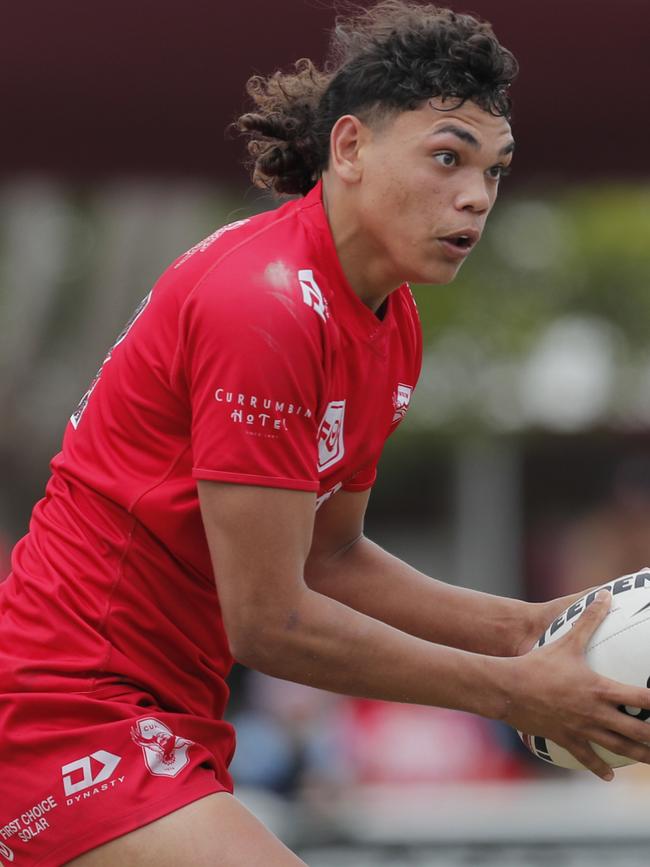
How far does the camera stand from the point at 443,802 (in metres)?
8.54

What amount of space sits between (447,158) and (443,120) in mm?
90

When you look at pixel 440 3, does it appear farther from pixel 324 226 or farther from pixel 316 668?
pixel 316 668

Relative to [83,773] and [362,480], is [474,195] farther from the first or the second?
[83,773]

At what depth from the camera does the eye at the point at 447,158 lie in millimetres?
3748

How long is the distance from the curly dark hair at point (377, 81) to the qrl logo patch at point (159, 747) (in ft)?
4.92

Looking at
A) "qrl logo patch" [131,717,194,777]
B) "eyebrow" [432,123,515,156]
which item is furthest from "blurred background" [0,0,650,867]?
"qrl logo patch" [131,717,194,777]

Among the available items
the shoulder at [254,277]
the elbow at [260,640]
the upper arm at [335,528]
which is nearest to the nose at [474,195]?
the shoulder at [254,277]

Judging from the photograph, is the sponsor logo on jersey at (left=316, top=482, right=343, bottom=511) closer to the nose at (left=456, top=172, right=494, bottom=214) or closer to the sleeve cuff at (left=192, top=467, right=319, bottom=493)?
the sleeve cuff at (left=192, top=467, right=319, bottom=493)

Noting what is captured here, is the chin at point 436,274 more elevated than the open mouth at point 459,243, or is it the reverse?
the open mouth at point 459,243

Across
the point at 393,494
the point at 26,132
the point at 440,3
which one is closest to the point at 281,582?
the point at 440,3

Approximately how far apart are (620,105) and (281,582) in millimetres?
5837

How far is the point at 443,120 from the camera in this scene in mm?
3752

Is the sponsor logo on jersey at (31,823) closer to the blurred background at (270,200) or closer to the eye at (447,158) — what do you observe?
Answer: the blurred background at (270,200)

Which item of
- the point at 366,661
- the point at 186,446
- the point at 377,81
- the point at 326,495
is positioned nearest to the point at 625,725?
the point at 366,661
